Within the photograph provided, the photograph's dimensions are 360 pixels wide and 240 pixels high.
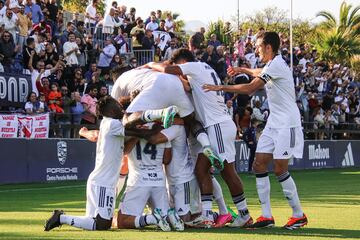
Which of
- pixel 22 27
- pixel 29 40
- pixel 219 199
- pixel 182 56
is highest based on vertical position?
pixel 22 27

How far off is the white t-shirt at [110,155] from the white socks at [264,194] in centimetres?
202

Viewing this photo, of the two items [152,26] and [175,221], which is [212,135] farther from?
[152,26]

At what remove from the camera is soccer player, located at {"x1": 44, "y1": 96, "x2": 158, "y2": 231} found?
11320 millimetres

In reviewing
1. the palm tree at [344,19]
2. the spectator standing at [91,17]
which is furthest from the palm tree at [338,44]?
the spectator standing at [91,17]

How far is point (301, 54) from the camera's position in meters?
43.1

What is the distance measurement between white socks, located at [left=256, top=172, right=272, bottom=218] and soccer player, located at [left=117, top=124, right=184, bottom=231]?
127 centimetres

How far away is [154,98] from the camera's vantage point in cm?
1212

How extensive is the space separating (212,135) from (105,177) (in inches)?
66.9

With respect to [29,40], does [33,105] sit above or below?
below

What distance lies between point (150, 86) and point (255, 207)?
→ 4.65 meters

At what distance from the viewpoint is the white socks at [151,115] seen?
11207 millimetres

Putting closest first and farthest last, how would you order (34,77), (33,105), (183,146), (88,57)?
(183,146) → (33,105) → (34,77) → (88,57)

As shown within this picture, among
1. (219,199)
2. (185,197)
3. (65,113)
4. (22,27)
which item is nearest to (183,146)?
(185,197)

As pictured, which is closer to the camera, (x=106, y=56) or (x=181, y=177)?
(x=181, y=177)
